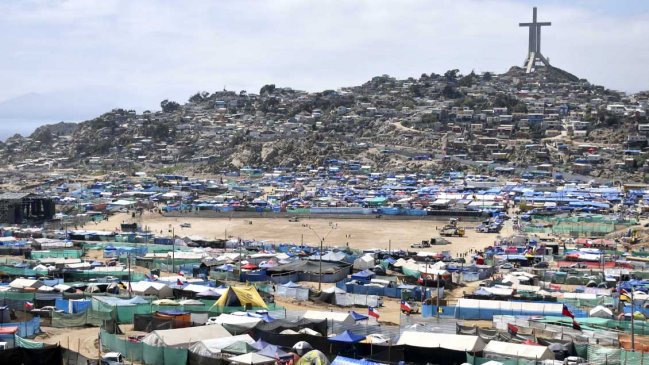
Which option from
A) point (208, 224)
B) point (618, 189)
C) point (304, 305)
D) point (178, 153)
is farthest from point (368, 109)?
point (304, 305)

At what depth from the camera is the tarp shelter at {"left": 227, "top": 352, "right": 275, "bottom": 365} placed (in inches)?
615

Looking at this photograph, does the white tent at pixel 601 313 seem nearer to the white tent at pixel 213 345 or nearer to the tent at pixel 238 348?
the white tent at pixel 213 345

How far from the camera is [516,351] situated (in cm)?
1656

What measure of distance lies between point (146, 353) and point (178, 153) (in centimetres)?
7995

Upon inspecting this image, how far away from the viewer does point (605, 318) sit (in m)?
22.1

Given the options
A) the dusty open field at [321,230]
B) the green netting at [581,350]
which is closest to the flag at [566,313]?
the green netting at [581,350]

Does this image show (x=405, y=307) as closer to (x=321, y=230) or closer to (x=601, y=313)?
(x=601, y=313)

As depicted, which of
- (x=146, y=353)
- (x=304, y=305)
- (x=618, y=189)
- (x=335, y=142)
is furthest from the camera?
(x=335, y=142)

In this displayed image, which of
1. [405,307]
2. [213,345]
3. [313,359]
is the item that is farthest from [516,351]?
[405,307]

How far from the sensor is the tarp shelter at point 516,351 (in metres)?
16.4

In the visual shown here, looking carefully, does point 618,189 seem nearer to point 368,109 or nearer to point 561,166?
point 561,166

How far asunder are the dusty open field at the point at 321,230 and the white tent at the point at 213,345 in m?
23.7

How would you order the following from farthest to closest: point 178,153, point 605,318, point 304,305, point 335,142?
1. point 178,153
2. point 335,142
3. point 304,305
4. point 605,318

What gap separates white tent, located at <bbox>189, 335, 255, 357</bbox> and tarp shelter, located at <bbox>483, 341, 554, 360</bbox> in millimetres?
4577
